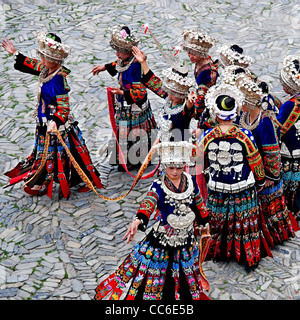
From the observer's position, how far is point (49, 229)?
8.00 meters

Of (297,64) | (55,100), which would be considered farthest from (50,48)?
(297,64)

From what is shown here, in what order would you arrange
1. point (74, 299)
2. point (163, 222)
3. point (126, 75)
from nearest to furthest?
point (163, 222) < point (74, 299) < point (126, 75)

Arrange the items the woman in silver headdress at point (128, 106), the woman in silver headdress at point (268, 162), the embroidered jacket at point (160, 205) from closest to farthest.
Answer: the embroidered jacket at point (160, 205)
the woman in silver headdress at point (268, 162)
the woman in silver headdress at point (128, 106)

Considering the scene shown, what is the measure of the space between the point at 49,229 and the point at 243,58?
3871 millimetres

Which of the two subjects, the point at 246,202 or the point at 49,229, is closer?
the point at 246,202

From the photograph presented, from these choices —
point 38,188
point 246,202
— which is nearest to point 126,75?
point 38,188

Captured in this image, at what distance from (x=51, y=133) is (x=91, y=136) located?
6.24ft

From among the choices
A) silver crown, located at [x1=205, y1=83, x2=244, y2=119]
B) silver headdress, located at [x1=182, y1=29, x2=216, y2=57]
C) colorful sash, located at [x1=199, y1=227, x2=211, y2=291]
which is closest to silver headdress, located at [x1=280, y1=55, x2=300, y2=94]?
silver crown, located at [x1=205, y1=83, x2=244, y2=119]

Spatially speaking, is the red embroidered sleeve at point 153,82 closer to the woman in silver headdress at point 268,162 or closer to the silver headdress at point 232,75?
the silver headdress at point 232,75

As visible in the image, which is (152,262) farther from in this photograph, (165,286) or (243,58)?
(243,58)

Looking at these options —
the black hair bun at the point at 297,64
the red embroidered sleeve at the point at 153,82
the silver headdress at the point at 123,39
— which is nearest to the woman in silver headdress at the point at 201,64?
the red embroidered sleeve at the point at 153,82

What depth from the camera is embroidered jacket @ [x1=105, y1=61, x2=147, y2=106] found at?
27.9ft

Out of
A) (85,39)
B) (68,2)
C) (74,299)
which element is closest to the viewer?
(74,299)

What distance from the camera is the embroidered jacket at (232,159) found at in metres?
6.67
